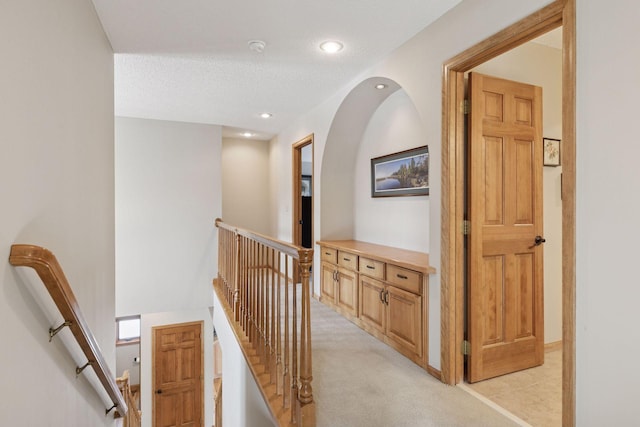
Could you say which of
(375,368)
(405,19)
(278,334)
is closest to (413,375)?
(375,368)

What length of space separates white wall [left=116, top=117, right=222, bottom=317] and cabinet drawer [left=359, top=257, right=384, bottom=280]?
3.01m

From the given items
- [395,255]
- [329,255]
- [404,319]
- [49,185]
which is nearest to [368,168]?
[329,255]

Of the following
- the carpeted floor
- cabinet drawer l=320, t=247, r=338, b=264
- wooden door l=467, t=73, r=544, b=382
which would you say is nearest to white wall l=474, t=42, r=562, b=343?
wooden door l=467, t=73, r=544, b=382

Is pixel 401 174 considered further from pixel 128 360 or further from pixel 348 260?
pixel 128 360

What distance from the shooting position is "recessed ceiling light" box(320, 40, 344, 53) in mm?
2626

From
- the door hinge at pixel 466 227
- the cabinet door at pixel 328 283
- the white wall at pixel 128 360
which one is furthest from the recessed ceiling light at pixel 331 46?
the white wall at pixel 128 360

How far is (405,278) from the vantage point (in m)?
2.58

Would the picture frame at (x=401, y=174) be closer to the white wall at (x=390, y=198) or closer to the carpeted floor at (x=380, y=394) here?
the white wall at (x=390, y=198)

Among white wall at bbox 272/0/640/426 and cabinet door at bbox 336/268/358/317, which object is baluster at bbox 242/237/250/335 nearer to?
cabinet door at bbox 336/268/358/317

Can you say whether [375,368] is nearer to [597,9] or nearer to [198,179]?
[597,9]

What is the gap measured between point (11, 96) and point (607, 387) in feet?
7.92

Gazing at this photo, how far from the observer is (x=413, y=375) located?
2.28 m

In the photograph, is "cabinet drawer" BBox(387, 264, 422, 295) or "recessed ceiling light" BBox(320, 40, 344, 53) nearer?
"cabinet drawer" BBox(387, 264, 422, 295)

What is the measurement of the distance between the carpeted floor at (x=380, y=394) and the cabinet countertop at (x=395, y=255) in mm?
708
